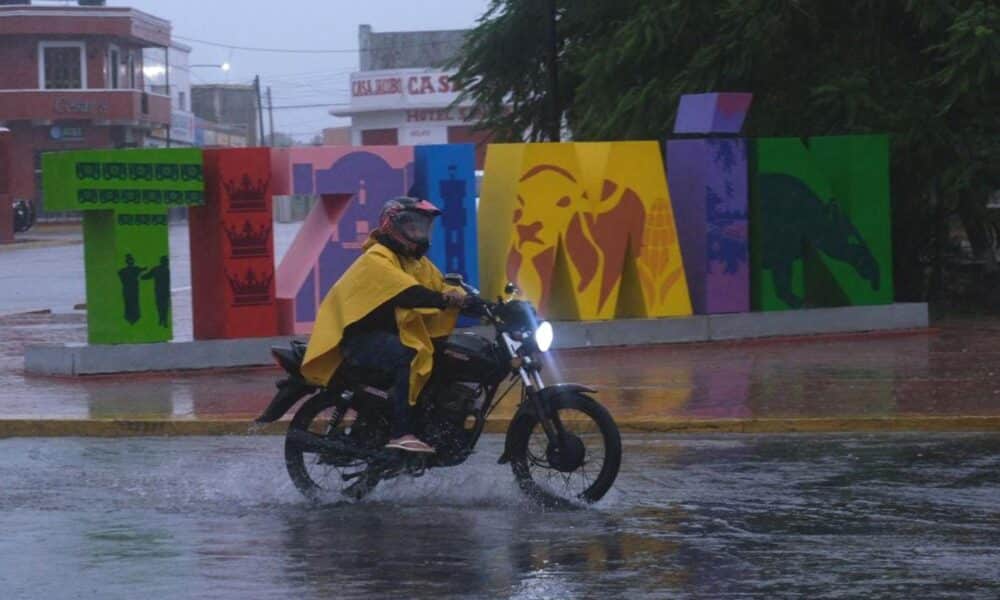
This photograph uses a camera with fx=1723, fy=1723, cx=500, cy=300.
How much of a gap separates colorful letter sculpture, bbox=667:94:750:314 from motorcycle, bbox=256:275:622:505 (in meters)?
9.19

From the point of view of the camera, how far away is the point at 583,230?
57.7 feet

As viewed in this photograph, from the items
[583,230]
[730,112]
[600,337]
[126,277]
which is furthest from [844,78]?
[126,277]

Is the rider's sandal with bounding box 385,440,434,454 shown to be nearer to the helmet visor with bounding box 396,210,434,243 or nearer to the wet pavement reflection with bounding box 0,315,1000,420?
the helmet visor with bounding box 396,210,434,243

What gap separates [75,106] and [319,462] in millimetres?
64247

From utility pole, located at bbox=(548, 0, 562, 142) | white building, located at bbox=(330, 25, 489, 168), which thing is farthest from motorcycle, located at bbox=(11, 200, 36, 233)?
utility pole, located at bbox=(548, 0, 562, 142)

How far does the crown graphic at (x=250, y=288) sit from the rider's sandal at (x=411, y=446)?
7.33m

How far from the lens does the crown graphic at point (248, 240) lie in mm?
15984

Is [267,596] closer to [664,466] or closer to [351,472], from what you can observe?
[351,472]

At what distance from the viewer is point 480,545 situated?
812 centimetres

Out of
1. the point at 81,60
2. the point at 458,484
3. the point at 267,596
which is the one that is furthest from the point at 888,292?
the point at 81,60

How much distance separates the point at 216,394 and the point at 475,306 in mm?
5722

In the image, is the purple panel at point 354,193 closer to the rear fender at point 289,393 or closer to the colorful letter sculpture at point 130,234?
the colorful letter sculpture at point 130,234

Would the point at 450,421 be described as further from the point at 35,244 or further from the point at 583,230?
the point at 35,244

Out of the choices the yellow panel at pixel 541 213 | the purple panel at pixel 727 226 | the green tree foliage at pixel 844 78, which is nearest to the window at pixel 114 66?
the green tree foliage at pixel 844 78
